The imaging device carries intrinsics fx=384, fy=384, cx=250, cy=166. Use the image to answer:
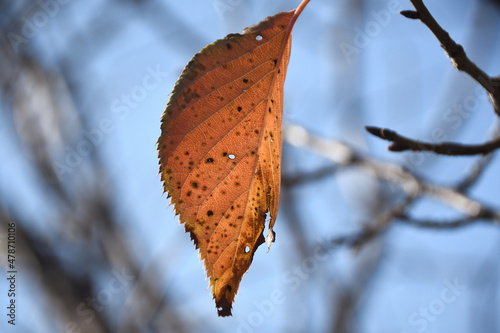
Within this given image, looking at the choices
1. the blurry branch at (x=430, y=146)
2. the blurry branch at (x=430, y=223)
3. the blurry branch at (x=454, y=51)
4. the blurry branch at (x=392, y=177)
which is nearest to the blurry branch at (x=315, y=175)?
the blurry branch at (x=392, y=177)

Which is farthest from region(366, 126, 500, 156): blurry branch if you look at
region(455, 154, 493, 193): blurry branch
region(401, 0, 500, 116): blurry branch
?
region(455, 154, 493, 193): blurry branch

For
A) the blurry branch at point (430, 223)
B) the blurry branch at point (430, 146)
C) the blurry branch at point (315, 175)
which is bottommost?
the blurry branch at point (430, 223)

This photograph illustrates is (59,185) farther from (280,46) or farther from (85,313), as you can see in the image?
(280,46)

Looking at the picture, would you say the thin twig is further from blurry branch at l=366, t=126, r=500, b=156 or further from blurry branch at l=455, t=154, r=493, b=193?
blurry branch at l=366, t=126, r=500, b=156

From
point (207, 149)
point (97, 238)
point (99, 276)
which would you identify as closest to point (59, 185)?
point (97, 238)

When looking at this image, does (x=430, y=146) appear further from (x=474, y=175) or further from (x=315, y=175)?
(x=315, y=175)

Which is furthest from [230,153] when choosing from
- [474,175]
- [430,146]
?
[474,175]

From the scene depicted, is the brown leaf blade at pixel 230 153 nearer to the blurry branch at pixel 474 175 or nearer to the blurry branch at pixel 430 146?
the blurry branch at pixel 430 146
